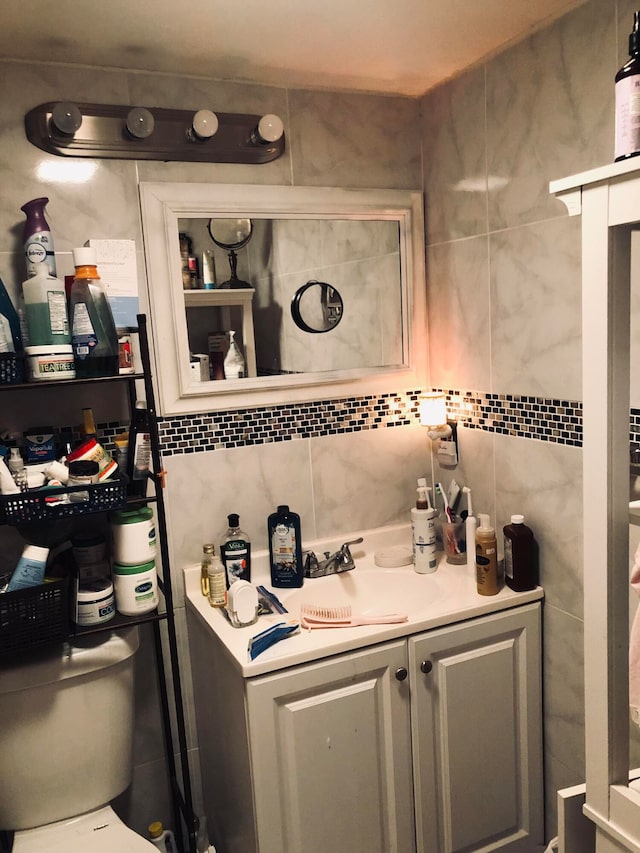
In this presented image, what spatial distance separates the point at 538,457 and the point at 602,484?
834 mm

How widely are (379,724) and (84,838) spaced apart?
712 mm

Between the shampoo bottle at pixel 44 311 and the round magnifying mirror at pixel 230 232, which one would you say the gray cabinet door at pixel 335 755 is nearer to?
the shampoo bottle at pixel 44 311

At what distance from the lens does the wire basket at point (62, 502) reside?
144 centimetres

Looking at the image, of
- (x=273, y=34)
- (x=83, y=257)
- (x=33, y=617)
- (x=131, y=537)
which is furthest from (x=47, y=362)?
(x=273, y=34)

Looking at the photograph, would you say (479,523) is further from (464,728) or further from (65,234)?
(65,234)

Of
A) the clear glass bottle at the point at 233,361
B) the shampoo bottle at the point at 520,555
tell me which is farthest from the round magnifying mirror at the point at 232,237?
the shampoo bottle at the point at 520,555

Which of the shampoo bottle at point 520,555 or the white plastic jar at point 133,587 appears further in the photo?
the shampoo bottle at point 520,555

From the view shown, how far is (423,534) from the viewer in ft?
6.44

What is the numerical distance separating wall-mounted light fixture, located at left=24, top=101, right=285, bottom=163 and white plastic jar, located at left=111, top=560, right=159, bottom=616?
3.30 feet

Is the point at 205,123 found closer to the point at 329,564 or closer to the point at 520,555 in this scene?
the point at 329,564

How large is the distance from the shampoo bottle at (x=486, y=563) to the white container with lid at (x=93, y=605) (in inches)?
35.7

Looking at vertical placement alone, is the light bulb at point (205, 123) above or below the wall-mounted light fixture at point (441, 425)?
above

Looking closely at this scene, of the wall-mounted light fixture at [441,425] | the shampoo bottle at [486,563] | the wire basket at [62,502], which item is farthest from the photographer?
the wall-mounted light fixture at [441,425]

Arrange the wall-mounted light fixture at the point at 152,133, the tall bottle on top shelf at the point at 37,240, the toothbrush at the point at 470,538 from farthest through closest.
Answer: the toothbrush at the point at 470,538 < the wall-mounted light fixture at the point at 152,133 < the tall bottle on top shelf at the point at 37,240
